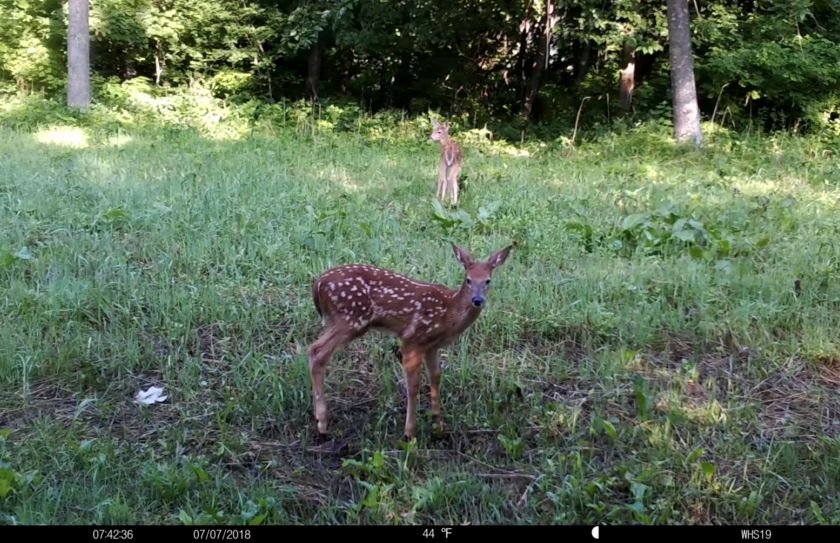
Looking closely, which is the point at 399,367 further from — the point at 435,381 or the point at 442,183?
the point at 442,183

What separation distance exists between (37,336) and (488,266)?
272 centimetres

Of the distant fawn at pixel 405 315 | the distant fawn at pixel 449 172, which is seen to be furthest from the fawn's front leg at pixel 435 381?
the distant fawn at pixel 449 172

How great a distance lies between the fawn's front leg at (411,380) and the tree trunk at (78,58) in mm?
11486

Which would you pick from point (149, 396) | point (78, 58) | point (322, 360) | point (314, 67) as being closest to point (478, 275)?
point (322, 360)

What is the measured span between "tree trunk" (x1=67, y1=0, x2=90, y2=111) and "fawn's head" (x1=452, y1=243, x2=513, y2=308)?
1142cm

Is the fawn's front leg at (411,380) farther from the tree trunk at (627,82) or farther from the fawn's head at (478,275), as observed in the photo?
the tree trunk at (627,82)

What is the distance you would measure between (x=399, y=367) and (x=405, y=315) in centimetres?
71

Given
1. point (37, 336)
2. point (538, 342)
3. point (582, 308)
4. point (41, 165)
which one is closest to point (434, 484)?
point (538, 342)

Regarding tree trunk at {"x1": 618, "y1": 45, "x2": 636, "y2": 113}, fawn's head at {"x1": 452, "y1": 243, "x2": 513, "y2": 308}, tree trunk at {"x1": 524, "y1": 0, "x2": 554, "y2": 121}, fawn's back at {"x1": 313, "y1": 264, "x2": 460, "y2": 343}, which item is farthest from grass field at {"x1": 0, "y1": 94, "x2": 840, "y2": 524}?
tree trunk at {"x1": 524, "y1": 0, "x2": 554, "y2": 121}

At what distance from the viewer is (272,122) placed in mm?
13844

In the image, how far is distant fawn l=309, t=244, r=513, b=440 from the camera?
4.20m

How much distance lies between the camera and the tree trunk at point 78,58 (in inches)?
545
